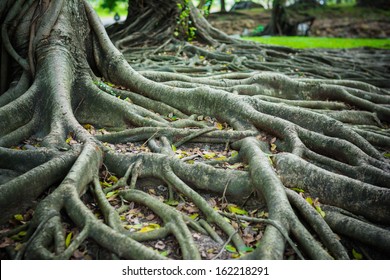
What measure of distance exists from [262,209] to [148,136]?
1.71m

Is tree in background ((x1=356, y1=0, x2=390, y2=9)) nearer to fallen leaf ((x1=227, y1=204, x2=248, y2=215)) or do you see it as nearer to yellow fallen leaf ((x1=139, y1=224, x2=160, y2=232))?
fallen leaf ((x1=227, y1=204, x2=248, y2=215))

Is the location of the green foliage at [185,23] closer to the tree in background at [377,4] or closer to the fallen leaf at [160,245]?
the fallen leaf at [160,245]

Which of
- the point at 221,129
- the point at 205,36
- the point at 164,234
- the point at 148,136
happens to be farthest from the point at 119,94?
the point at 205,36

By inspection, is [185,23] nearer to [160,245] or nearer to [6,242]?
[160,245]

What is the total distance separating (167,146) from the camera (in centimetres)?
412

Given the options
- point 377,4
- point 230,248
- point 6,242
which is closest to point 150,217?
point 230,248

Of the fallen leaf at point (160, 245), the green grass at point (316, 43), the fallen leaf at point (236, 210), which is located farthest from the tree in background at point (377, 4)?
the fallen leaf at point (160, 245)

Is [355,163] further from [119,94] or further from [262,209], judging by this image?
[119,94]

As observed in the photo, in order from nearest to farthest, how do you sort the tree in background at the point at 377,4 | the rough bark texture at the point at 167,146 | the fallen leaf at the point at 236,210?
the rough bark texture at the point at 167,146, the fallen leaf at the point at 236,210, the tree in background at the point at 377,4

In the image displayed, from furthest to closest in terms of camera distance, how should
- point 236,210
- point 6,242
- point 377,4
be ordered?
point 377,4 < point 236,210 < point 6,242

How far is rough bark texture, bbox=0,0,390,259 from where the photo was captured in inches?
117

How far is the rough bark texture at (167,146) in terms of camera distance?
9.71 ft

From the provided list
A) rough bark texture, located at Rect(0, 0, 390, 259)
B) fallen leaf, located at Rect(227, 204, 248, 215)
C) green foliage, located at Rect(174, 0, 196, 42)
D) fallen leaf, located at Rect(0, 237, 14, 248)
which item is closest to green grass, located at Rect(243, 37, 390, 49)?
green foliage, located at Rect(174, 0, 196, 42)

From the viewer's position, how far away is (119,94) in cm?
528
